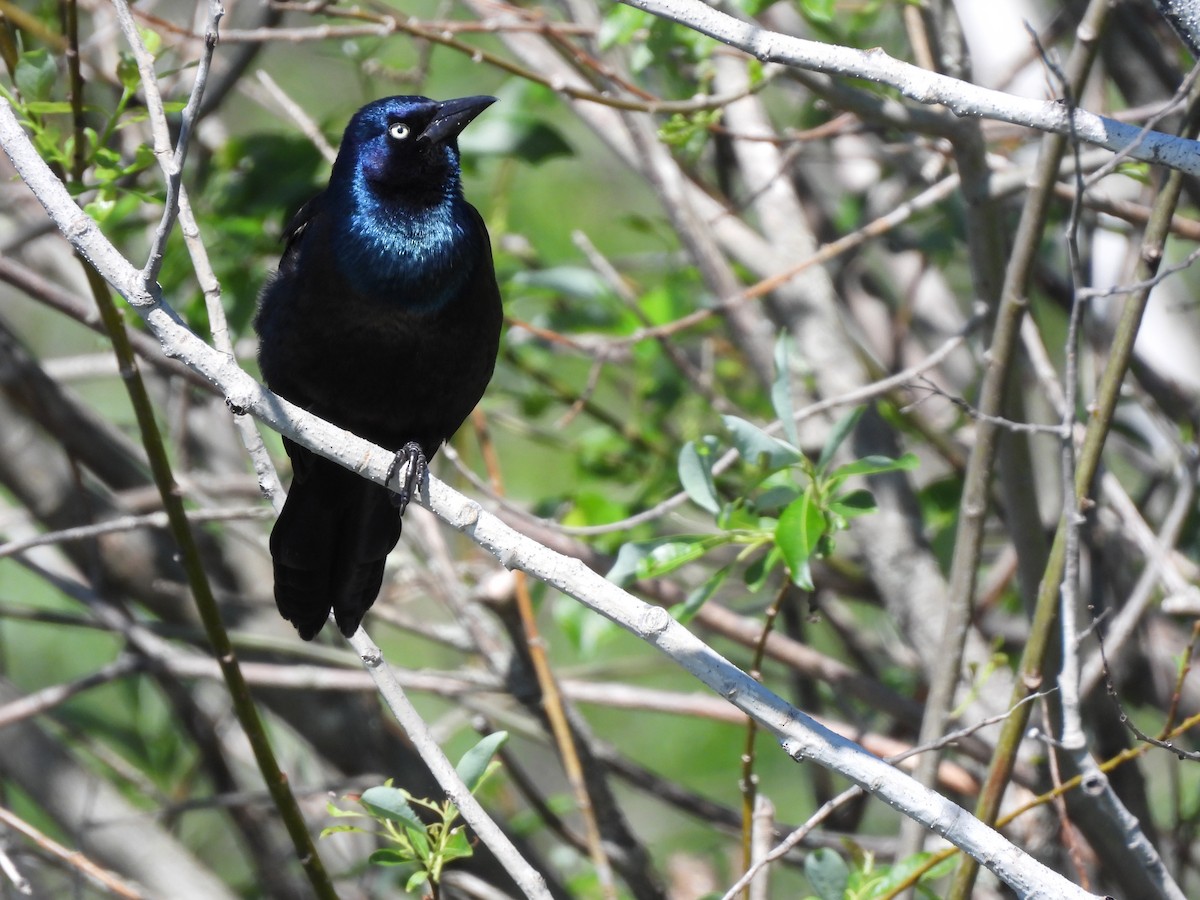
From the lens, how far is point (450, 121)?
10.3ft

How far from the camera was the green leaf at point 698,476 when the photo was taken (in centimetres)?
257

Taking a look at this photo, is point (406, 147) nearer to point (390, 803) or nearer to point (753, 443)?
point (753, 443)

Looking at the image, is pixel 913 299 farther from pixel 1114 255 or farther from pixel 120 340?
pixel 120 340

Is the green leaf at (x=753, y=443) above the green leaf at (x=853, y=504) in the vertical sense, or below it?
above

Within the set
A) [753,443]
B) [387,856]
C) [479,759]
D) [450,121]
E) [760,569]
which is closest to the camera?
[479,759]

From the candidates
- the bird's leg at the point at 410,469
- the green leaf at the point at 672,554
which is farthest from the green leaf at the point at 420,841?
the green leaf at the point at 672,554

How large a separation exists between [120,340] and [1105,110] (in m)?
3.02

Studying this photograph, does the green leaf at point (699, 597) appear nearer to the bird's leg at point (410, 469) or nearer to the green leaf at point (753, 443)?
the green leaf at point (753, 443)

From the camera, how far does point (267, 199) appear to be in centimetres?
365

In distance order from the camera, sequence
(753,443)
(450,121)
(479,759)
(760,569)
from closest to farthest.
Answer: (479,759)
(753,443)
(760,569)
(450,121)

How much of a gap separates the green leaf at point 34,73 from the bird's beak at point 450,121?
85cm

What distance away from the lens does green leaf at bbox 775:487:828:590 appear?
2.27 m

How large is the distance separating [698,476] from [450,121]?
43.2 inches

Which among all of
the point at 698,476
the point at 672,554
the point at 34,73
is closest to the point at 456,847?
the point at 672,554
